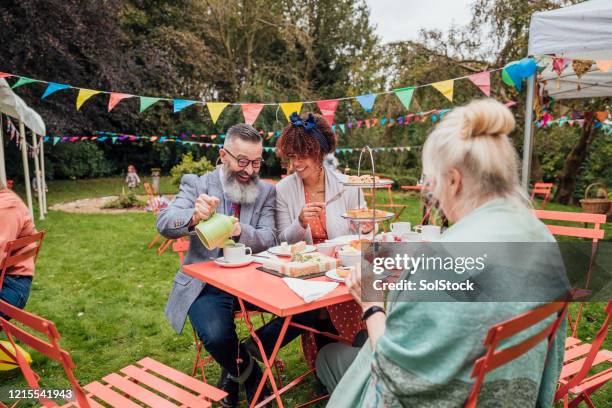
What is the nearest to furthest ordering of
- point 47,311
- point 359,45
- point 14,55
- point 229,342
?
1. point 229,342
2. point 47,311
3. point 14,55
4. point 359,45

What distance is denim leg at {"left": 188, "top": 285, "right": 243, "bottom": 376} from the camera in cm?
252

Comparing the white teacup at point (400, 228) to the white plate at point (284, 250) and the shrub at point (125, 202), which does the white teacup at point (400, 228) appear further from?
the shrub at point (125, 202)

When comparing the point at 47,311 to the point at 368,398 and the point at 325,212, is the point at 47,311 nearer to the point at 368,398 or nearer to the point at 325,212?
the point at 325,212

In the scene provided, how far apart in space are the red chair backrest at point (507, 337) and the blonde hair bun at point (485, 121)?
1.62 ft

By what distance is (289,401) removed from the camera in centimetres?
292

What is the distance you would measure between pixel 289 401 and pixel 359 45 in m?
23.3

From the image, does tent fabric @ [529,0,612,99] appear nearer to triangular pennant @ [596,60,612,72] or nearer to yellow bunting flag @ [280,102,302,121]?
triangular pennant @ [596,60,612,72]

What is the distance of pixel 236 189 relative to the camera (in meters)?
2.90

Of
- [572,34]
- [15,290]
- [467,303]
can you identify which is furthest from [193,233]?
[572,34]

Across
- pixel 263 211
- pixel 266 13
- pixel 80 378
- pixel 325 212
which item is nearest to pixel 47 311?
pixel 80 378

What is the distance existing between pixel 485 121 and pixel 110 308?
4.33 m

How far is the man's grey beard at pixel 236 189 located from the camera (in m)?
2.90

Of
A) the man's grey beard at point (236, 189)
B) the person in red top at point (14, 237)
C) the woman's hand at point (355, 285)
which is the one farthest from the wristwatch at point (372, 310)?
the person in red top at point (14, 237)

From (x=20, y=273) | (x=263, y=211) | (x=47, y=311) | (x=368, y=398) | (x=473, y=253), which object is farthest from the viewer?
(x=47, y=311)
